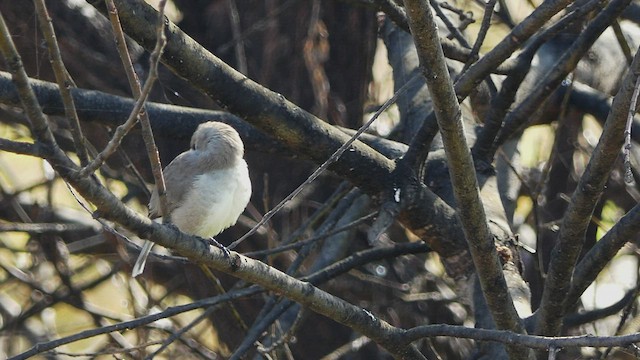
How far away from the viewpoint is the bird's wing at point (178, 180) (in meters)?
3.50

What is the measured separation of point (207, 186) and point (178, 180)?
0.14m

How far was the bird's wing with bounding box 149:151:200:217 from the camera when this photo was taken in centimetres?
350

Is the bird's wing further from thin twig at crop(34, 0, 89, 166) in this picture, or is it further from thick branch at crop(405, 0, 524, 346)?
thin twig at crop(34, 0, 89, 166)

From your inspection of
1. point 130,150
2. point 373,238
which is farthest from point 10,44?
point 130,150

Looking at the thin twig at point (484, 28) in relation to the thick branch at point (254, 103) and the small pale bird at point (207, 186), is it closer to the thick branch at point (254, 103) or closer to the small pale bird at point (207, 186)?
the thick branch at point (254, 103)

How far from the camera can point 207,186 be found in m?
3.46

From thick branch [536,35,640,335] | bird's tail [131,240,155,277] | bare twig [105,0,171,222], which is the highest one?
bird's tail [131,240,155,277]

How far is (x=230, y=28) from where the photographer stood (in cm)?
545

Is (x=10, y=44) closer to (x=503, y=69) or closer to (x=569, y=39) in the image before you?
(x=503, y=69)

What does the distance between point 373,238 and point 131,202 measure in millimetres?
2486

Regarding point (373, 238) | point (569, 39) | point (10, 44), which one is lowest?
point (10, 44)

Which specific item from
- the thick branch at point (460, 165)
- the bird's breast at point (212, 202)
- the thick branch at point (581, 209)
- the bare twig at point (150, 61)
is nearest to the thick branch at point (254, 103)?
the bird's breast at point (212, 202)

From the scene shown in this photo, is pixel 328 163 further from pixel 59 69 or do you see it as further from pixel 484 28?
pixel 59 69

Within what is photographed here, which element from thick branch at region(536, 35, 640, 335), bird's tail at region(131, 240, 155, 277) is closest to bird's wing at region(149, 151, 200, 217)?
bird's tail at region(131, 240, 155, 277)
